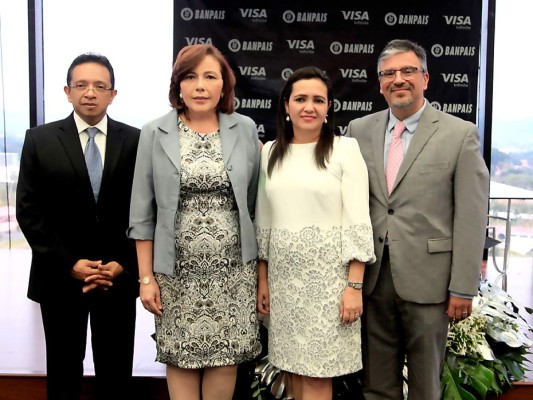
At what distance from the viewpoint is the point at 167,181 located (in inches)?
79.7

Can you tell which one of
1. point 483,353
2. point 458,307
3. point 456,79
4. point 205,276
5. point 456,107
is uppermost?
point 456,79

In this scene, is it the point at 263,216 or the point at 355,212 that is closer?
the point at 355,212

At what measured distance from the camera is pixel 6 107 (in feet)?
18.6

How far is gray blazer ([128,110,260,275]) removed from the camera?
2029mm

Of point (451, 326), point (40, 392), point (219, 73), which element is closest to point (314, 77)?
point (219, 73)

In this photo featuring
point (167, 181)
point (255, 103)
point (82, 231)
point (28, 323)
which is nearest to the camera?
point (167, 181)

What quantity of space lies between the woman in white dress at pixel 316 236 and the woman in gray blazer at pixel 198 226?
12 centimetres

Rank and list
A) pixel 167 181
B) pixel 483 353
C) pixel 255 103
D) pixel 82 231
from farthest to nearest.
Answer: pixel 255 103 → pixel 483 353 → pixel 82 231 → pixel 167 181

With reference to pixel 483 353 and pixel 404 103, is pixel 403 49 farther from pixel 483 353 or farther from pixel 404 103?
pixel 483 353

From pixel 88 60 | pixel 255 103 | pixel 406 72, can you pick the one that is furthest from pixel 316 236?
pixel 255 103

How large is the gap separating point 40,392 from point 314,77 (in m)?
2.06

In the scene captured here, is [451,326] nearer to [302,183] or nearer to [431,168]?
[431,168]

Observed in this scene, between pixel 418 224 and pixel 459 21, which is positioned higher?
pixel 459 21

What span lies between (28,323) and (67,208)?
204 centimetres
